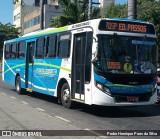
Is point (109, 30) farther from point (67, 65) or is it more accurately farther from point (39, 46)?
point (39, 46)

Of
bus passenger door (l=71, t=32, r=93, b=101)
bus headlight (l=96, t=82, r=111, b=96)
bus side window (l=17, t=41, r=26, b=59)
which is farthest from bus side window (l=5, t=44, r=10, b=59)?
bus headlight (l=96, t=82, r=111, b=96)

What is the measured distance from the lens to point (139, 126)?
11219mm

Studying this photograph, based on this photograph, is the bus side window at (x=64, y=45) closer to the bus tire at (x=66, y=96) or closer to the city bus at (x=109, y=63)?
the city bus at (x=109, y=63)

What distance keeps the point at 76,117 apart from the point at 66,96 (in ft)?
7.51

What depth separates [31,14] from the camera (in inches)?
3775

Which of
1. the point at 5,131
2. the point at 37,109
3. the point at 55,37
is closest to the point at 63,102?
the point at 37,109

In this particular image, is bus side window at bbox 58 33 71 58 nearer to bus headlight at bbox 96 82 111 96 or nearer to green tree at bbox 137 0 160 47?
bus headlight at bbox 96 82 111 96

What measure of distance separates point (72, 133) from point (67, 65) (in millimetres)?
5178

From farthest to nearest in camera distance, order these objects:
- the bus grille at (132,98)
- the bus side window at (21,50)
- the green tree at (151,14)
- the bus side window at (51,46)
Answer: the green tree at (151,14)
the bus side window at (21,50)
the bus side window at (51,46)
the bus grille at (132,98)

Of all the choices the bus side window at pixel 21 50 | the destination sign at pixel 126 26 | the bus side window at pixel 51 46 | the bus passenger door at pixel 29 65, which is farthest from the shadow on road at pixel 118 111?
the bus side window at pixel 21 50

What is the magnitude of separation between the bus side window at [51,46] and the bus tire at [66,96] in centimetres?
174

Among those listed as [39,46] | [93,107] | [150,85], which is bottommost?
[93,107]

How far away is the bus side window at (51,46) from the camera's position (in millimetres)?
16272

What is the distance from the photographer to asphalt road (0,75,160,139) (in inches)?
428
